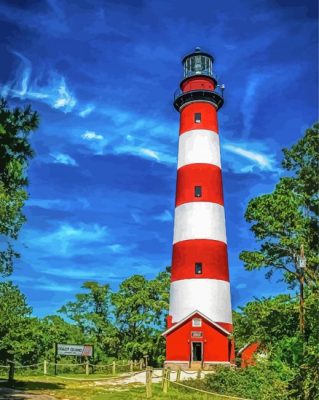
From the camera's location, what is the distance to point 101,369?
36688mm

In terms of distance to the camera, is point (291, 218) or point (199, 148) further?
point (199, 148)

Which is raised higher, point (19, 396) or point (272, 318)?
point (272, 318)

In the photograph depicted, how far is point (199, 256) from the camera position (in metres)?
33.2

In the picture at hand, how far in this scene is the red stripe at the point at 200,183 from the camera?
34.7 meters

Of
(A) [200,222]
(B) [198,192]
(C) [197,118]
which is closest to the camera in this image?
(A) [200,222]

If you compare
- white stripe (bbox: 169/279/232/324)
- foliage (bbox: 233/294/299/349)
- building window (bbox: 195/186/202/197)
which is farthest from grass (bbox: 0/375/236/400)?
building window (bbox: 195/186/202/197)

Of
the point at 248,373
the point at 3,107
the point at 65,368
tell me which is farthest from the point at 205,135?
the point at 3,107

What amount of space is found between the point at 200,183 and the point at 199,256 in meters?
5.17

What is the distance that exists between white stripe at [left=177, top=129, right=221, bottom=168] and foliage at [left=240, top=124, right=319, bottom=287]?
997 centimetres

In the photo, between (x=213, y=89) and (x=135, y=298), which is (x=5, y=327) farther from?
(x=213, y=89)

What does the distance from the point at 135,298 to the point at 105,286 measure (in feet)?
9.69

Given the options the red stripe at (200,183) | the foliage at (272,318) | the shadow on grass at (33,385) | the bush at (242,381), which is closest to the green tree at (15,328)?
the shadow on grass at (33,385)

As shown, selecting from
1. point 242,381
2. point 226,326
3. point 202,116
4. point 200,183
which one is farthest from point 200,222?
point 242,381

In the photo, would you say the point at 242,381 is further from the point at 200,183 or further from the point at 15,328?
the point at 200,183
